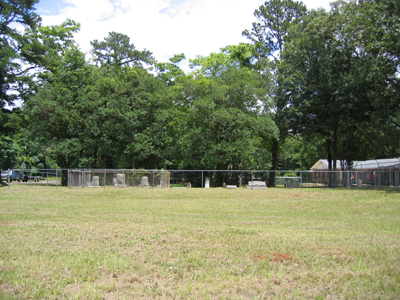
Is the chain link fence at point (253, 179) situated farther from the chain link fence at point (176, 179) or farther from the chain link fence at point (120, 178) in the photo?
the chain link fence at point (120, 178)

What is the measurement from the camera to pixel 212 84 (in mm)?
37188

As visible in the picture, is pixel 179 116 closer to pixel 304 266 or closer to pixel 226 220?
pixel 226 220

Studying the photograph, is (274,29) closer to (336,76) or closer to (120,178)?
(336,76)

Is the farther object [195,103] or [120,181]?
[195,103]

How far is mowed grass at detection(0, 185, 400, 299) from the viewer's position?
18.9 ft

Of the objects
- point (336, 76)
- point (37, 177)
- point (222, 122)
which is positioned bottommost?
point (37, 177)

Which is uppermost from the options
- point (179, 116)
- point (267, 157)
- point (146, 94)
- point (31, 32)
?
point (31, 32)

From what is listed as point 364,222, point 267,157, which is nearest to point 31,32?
point 267,157

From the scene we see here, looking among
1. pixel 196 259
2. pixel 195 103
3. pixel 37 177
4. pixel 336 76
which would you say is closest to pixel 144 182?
pixel 195 103

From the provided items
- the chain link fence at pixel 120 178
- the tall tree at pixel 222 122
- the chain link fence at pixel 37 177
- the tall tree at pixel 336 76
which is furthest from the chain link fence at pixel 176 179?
the tall tree at pixel 336 76

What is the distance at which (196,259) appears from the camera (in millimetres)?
7320

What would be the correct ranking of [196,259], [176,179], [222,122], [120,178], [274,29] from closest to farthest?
[196,259]
[120,178]
[176,179]
[222,122]
[274,29]

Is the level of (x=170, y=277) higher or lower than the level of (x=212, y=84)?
lower

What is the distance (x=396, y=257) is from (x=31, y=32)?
45217 millimetres
